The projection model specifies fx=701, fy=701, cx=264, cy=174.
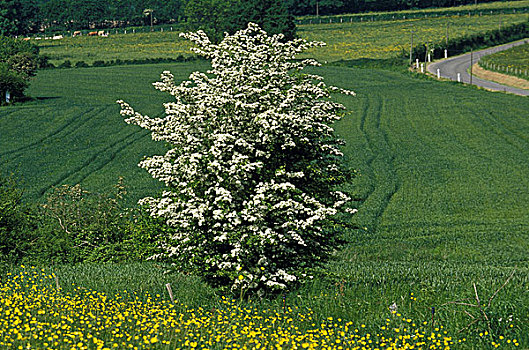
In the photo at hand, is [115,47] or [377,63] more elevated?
[115,47]

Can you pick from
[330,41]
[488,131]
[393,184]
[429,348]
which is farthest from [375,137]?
[330,41]

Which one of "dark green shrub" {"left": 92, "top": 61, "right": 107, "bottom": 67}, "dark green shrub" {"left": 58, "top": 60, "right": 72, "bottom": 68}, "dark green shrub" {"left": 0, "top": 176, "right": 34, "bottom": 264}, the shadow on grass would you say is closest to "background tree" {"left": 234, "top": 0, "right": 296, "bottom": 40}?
the shadow on grass

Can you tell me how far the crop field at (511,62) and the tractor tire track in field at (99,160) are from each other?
187 ft

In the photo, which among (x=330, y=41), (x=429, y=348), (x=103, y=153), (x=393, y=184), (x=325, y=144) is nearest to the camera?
(x=429, y=348)

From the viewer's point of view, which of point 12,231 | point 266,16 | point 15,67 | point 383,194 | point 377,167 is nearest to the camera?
point 12,231

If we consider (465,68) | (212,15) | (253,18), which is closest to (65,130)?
(253,18)

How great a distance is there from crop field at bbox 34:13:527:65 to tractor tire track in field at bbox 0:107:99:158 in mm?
48715

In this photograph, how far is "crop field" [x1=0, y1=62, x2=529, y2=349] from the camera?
32.7ft

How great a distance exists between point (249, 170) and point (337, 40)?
12102cm

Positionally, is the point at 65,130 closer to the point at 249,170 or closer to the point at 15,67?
the point at 15,67

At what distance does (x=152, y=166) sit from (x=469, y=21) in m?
142

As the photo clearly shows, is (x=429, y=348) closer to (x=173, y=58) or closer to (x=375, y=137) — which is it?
(x=375, y=137)

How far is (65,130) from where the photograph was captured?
50906 millimetres

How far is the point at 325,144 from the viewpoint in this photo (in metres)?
12.8
